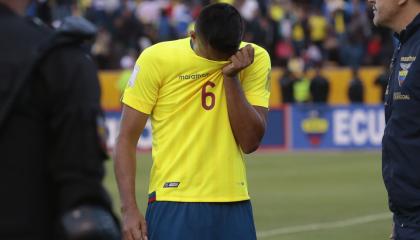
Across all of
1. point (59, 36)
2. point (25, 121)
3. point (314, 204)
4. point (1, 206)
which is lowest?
point (314, 204)

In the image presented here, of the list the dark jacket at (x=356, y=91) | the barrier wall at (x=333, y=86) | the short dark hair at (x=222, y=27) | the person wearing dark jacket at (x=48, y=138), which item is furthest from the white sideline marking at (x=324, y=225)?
the barrier wall at (x=333, y=86)

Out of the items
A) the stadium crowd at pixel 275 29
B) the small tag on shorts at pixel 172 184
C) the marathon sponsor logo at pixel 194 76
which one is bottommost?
the small tag on shorts at pixel 172 184

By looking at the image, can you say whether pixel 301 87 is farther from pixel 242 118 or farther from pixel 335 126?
pixel 242 118

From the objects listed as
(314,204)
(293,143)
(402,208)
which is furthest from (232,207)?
(293,143)

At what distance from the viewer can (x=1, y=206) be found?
11.4 feet

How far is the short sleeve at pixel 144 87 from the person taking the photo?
5.66 meters

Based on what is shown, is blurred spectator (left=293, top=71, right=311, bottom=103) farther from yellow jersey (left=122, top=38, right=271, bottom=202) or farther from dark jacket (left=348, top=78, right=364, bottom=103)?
yellow jersey (left=122, top=38, right=271, bottom=202)

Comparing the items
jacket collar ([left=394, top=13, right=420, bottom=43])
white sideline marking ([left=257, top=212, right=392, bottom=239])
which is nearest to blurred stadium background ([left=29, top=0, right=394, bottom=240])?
white sideline marking ([left=257, top=212, right=392, bottom=239])

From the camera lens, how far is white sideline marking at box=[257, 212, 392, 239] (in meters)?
12.7

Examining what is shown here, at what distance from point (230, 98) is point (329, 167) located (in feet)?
51.2

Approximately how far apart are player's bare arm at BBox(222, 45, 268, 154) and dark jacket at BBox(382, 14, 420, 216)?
0.66 m

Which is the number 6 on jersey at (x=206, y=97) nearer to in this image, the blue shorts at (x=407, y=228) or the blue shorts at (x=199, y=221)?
the blue shorts at (x=199, y=221)

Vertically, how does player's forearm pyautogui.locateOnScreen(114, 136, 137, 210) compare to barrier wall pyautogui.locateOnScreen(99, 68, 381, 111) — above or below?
below

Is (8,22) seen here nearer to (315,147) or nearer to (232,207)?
(232,207)
